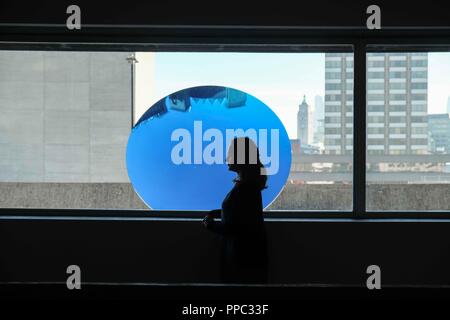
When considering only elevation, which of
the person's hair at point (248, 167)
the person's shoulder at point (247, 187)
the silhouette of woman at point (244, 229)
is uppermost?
the person's hair at point (248, 167)

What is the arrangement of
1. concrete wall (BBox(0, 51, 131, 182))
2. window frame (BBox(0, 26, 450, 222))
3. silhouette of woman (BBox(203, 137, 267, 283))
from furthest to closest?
concrete wall (BBox(0, 51, 131, 182)) → window frame (BBox(0, 26, 450, 222)) → silhouette of woman (BBox(203, 137, 267, 283))

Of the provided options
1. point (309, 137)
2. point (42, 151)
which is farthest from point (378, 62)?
point (42, 151)

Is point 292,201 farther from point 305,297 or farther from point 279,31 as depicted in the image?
point 279,31

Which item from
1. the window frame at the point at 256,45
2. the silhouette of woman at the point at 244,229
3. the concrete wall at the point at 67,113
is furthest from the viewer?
the concrete wall at the point at 67,113

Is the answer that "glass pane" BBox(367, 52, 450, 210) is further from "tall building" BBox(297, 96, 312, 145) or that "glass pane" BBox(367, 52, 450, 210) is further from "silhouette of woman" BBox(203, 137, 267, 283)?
"silhouette of woman" BBox(203, 137, 267, 283)

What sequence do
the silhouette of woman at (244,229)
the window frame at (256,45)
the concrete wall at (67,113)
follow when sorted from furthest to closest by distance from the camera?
the concrete wall at (67,113) < the window frame at (256,45) < the silhouette of woman at (244,229)

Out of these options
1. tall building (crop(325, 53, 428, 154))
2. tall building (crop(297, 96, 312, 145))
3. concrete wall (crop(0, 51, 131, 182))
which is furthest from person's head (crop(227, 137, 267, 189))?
concrete wall (crop(0, 51, 131, 182))

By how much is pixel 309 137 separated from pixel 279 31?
883mm

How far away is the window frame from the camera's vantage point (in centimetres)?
421

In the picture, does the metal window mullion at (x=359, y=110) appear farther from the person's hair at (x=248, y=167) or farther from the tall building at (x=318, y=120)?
the person's hair at (x=248, y=167)

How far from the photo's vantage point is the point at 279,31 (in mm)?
4188

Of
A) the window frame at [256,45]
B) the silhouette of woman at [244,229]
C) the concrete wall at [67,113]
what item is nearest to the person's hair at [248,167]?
the silhouette of woman at [244,229]

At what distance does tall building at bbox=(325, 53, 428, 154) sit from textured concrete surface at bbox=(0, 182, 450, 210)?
329 mm

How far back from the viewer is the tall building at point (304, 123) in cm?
429
